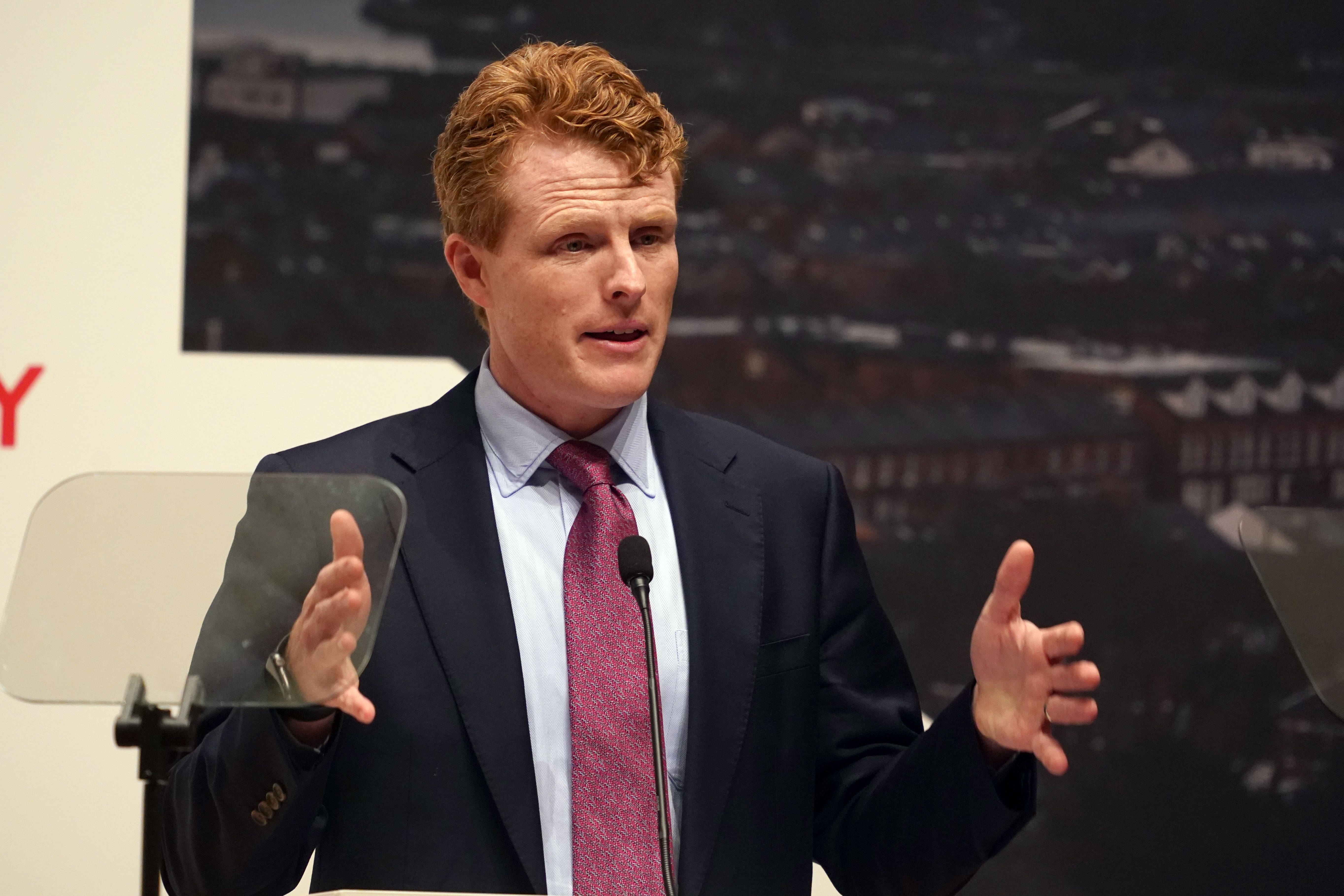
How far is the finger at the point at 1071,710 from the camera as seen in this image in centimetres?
138

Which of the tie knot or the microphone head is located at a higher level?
the tie knot

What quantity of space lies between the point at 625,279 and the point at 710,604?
0.43m

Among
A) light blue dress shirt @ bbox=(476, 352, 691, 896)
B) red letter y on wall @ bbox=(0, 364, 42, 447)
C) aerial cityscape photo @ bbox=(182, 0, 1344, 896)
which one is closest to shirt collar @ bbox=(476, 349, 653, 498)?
light blue dress shirt @ bbox=(476, 352, 691, 896)

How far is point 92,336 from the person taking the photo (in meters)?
2.66

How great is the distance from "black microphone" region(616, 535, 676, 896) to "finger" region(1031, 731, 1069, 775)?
388 mm

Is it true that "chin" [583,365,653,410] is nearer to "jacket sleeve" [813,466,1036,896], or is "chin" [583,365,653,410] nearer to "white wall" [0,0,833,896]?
"jacket sleeve" [813,466,1036,896]

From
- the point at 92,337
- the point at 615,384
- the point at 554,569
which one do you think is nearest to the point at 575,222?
the point at 615,384

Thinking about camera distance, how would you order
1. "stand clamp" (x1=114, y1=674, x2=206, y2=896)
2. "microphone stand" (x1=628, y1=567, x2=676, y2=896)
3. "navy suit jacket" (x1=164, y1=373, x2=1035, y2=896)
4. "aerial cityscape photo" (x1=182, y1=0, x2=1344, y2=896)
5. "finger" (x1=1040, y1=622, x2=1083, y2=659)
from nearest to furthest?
"stand clamp" (x1=114, y1=674, x2=206, y2=896), "microphone stand" (x1=628, y1=567, x2=676, y2=896), "finger" (x1=1040, y1=622, x2=1083, y2=659), "navy suit jacket" (x1=164, y1=373, x2=1035, y2=896), "aerial cityscape photo" (x1=182, y1=0, x2=1344, y2=896)

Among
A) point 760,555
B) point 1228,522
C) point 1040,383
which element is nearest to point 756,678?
point 760,555

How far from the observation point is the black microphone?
1265mm

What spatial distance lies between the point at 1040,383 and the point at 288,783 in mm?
2006

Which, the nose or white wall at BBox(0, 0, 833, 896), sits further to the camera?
white wall at BBox(0, 0, 833, 896)

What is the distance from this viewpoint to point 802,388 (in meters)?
2.87

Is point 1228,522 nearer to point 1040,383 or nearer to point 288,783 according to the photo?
point 1040,383
